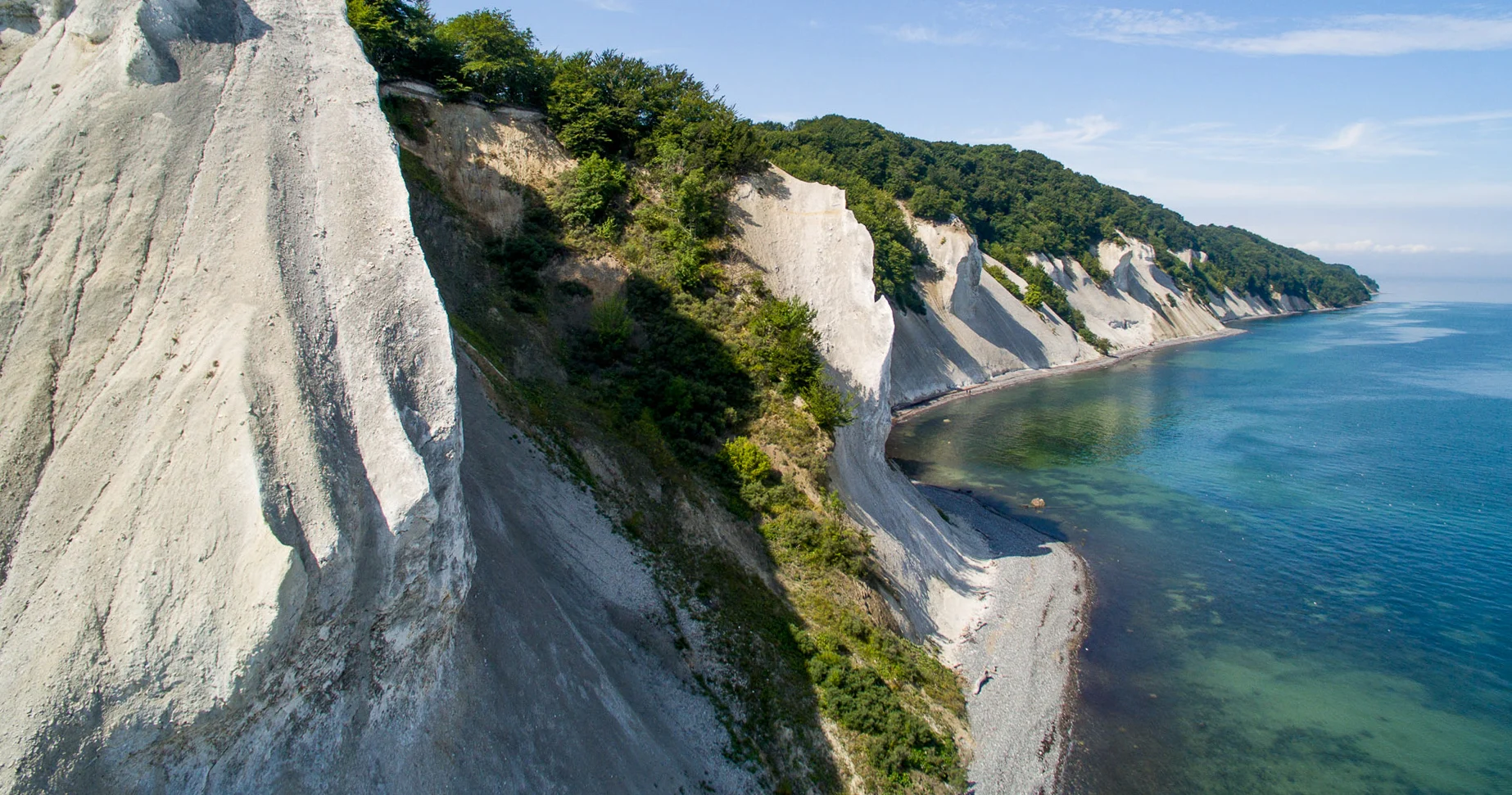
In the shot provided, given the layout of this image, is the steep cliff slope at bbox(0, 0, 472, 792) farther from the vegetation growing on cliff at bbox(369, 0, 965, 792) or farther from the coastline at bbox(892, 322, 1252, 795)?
the coastline at bbox(892, 322, 1252, 795)

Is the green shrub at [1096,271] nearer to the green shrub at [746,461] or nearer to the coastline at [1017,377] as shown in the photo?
the coastline at [1017,377]

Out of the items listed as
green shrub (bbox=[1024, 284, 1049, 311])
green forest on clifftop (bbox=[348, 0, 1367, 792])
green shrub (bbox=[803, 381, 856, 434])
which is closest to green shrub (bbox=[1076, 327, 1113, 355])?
green shrub (bbox=[1024, 284, 1049, 311])

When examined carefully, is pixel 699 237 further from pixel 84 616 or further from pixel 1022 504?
pixel 84 616

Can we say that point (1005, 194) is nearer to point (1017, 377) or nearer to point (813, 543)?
point (1017, 377)

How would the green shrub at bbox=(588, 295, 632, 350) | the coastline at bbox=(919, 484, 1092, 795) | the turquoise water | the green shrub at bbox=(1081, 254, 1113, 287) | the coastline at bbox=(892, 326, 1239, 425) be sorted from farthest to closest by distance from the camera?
the green shrub at bbox=(1081, 254, 1113, 287), the coastline at bbox=(892, 326, 1239, 425), the green shrub at bbox=(588, 295, 632, 350), the turquoise water, the coastline at bbox=(919, 484, 1092, 795)

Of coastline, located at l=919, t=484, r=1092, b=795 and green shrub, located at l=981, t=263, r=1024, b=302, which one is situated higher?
green shrub, located at l=981, t=263, r=1024, b=302

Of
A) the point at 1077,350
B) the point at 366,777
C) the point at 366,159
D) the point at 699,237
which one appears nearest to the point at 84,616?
the point at 366,777
